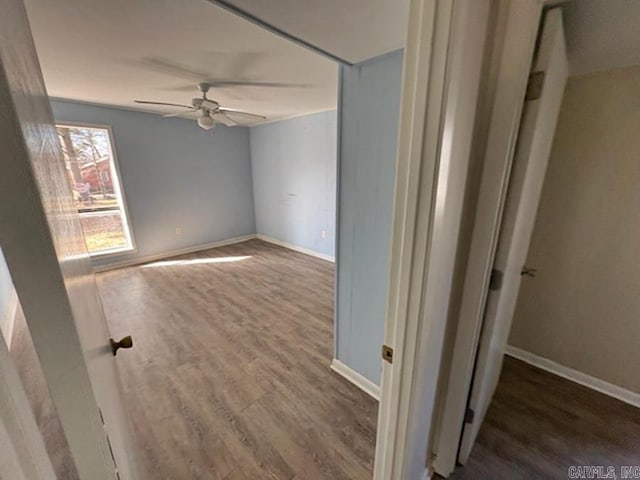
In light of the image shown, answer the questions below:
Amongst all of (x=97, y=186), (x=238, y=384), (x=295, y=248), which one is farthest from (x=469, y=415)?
(x=97, y=186)

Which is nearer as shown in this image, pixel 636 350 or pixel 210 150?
pixel 636 350

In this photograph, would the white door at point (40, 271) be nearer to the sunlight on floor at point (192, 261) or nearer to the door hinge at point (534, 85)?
the door hinge at point (534, 85)

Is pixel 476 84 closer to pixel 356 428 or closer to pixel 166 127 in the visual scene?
pixel 356 428

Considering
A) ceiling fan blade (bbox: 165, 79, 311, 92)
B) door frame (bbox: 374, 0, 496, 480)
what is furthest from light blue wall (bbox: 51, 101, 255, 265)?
door frame (bbox: 374, 0, 496, 480)

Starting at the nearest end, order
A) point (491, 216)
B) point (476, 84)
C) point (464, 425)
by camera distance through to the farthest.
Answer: point (476, 84), point (491, 216), point (464, 425)

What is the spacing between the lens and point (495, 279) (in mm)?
1178

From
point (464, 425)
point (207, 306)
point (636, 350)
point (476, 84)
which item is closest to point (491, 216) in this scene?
point (476, 84)

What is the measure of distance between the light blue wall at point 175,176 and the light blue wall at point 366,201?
3.65 meters

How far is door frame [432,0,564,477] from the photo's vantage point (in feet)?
2.97

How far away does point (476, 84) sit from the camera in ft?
2.96

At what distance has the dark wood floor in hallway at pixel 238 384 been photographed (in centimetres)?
143

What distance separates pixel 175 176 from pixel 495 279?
465cm

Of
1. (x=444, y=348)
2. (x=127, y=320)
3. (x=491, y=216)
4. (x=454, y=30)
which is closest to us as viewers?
(x=454, y=30)

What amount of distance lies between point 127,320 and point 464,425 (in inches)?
117
